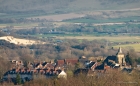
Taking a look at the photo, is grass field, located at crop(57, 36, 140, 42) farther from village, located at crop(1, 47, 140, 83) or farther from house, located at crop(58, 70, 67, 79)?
house, located at crop(58, 70, 67, 79)

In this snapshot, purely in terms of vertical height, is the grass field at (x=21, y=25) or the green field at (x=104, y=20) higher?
the grass field at (x=21, y=25)

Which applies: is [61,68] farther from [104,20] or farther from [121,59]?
[104,20]

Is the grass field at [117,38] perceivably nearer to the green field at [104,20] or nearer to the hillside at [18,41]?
the hillside at [18,41]

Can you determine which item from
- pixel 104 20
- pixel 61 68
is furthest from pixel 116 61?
pixel 104 20

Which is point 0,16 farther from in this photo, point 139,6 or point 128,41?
point 128,41

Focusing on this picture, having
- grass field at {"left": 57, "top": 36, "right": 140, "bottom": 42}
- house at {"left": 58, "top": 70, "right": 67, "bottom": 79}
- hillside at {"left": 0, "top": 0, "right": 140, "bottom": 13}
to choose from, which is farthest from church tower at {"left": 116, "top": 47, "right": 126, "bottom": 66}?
hillside at {"left": 0, "top": 0, "right": 140, "bottom": 13}

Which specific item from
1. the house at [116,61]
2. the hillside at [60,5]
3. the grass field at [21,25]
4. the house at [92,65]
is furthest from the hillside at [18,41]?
the hillside at [60,5]
